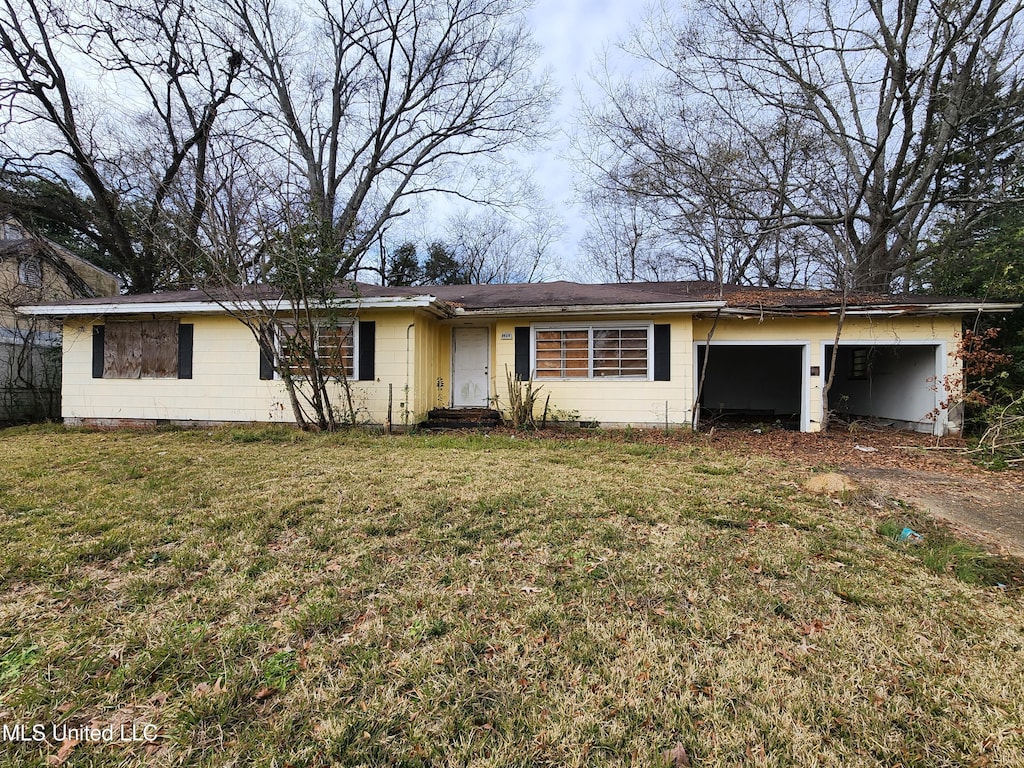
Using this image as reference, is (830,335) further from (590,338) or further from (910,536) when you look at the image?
(910,536)

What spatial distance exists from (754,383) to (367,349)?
1165cm

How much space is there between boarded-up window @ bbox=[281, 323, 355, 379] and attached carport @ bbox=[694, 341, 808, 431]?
9.72 meters

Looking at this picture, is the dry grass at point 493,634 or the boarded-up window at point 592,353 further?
the boarded-up window at point 592,353

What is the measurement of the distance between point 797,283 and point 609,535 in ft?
71.0

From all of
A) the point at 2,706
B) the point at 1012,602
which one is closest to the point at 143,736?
the point at 2,706

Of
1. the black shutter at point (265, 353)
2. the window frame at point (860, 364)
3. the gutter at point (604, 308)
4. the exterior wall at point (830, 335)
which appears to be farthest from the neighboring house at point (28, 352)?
the window frame at point (860, 364)

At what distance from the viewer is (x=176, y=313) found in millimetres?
9109

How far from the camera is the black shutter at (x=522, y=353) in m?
9.18

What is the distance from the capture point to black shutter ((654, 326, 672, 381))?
8758 mm

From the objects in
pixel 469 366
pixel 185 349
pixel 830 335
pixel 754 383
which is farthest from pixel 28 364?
pixel 754 383

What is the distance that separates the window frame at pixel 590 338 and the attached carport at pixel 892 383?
11.6ft

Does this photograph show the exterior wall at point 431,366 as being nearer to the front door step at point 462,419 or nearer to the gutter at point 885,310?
the front door step at point 462,419

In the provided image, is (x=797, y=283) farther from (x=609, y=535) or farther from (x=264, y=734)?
(x=264, y=734)

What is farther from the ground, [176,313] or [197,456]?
[176,313]
